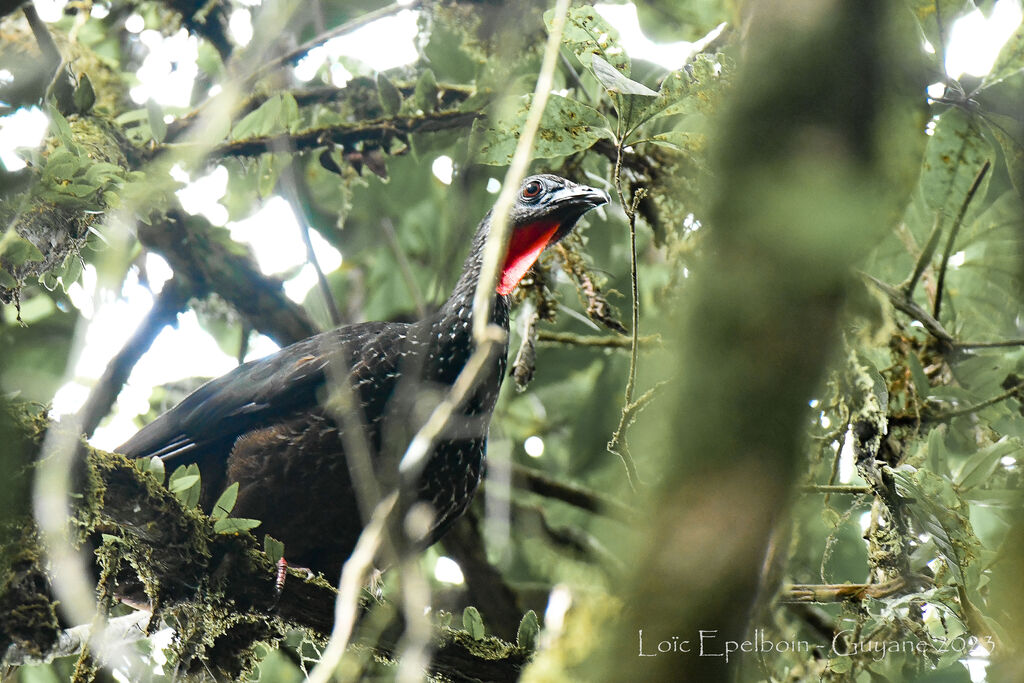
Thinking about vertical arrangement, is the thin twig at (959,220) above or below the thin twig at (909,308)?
above

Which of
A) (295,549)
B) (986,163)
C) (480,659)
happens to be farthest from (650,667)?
(295,549)

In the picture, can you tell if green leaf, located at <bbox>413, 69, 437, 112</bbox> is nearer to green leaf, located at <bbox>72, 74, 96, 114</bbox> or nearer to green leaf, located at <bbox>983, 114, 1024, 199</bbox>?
green leaf, located at <bbox>72, 74, 96, 114</bbox>

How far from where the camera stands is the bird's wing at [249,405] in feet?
9.30

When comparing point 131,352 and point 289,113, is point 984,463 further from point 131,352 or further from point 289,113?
point 131,352

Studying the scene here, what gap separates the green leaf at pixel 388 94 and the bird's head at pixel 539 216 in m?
0.66

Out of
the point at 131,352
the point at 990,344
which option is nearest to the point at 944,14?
the point at 990,344

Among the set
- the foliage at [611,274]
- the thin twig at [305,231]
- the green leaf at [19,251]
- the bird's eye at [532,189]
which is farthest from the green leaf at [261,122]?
the green leaf at [19,251]

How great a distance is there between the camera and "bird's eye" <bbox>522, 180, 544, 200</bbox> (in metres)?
2.96

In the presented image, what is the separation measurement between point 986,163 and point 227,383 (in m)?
2.28

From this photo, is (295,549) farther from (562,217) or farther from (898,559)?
(898,559)

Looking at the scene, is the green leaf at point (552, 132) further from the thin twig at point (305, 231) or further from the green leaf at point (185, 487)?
the green leaf at point (185, 487)

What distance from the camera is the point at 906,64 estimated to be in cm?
72

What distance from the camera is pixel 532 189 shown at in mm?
2971

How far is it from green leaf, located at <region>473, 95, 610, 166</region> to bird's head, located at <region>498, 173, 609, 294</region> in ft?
2.48
